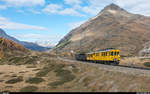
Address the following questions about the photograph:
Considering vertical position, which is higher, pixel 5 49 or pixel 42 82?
pixel 5 49

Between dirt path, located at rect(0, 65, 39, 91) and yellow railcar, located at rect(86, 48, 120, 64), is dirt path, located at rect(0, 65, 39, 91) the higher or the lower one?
the lower one

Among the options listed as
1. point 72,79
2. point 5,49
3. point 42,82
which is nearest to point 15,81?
point 42,82

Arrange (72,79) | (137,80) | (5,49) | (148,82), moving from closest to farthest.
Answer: (148,82) < (137,80) < (72,79) < (5,49)

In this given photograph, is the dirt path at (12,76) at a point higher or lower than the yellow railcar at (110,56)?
lower

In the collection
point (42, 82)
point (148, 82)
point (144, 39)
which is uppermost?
point (144, 39)

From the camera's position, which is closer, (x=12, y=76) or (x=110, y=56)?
(x=110, y=56)

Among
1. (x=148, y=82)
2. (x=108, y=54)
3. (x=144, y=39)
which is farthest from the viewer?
(x=144, y=39)

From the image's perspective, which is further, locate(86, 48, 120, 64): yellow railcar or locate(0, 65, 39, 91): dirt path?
locate(86, 48, 120, 64): yellow railcar

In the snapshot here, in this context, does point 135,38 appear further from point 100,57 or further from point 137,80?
point 137,80

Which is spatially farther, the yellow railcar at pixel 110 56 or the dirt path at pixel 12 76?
the yellow railcar at pixel 110 56

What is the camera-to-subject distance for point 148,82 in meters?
20.2

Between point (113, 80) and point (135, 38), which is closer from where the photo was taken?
point (113, 80)

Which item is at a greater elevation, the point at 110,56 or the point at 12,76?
the point at 110,56

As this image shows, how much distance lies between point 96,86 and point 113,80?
268cm
